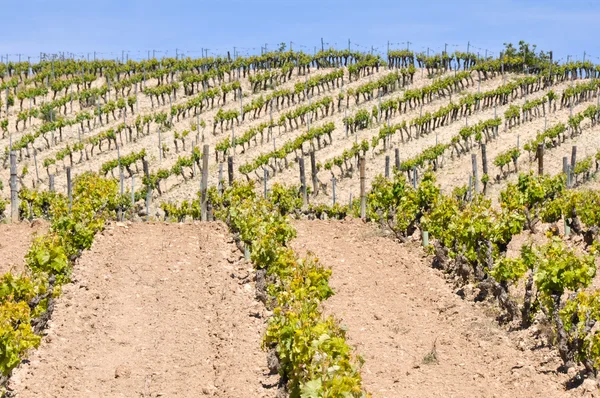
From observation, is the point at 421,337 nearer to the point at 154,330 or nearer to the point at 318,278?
the point at 318,278

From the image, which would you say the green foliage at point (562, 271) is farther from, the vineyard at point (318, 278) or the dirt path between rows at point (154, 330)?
the dirt path between rows at point (154, 330)

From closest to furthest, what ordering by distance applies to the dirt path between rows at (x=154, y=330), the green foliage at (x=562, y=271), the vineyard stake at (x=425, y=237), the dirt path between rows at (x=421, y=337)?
1. the dirt path between rows at (x=421, y=337)
2. the dirt path between rows at (x=154, y=330)
3. the green foliage at (x=562, y=271)
4. the vineyard stake at (x=425, y=237)

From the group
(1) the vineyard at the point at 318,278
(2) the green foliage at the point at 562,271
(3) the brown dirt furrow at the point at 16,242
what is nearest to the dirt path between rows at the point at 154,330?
(1) the vineyard at the point at 318,278

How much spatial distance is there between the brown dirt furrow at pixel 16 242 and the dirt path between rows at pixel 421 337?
23.6 feet

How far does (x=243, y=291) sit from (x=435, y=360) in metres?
5.36

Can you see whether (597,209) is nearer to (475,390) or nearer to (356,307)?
(356,307)

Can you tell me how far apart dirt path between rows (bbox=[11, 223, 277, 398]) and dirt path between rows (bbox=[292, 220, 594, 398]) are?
190 centimetres

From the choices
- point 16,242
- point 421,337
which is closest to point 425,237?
point 421,337

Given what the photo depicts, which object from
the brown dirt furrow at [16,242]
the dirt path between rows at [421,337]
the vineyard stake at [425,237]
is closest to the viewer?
the dirt path between rows at [421,337]

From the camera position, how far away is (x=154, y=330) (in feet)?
46.9

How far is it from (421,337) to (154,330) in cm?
487

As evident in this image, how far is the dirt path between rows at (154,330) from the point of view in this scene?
11867 mm

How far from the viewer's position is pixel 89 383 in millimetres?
12000

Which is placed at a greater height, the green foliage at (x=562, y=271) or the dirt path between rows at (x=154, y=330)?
the green foliage at (x=562, y=271)
